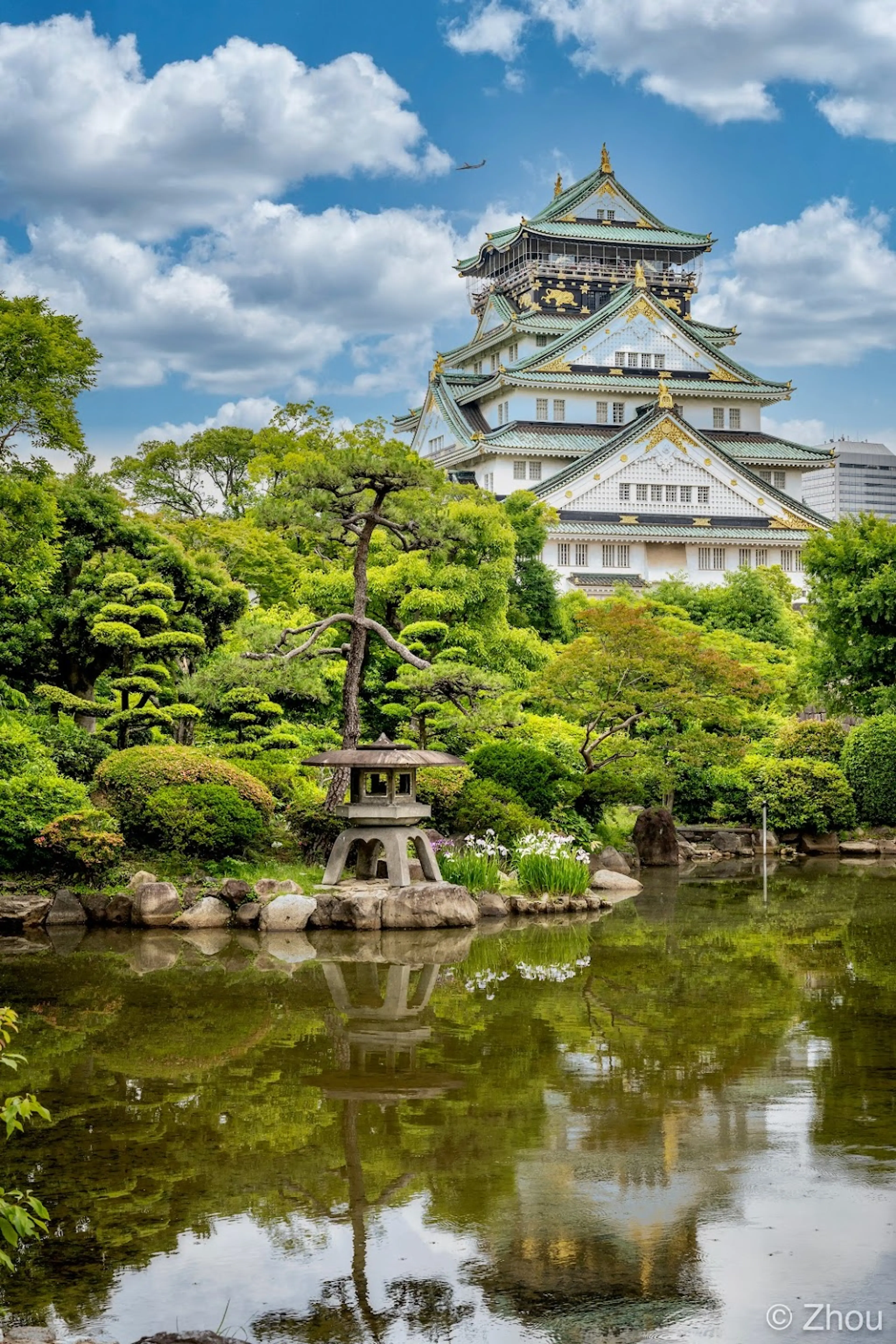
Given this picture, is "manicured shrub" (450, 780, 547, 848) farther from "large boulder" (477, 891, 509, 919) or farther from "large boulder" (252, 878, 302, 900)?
"large boulder" (252, 878, 302, 900)

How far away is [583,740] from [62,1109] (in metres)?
15.2

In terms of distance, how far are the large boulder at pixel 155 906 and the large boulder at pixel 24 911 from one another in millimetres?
975

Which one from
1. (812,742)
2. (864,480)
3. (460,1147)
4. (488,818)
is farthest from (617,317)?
(864,480)

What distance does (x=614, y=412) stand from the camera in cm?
5219

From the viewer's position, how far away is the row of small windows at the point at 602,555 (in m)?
47.8

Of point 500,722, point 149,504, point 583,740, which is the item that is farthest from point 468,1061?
point 149,504

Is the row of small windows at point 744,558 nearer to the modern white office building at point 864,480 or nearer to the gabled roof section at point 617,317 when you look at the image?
the gabled roof section at point 617,317

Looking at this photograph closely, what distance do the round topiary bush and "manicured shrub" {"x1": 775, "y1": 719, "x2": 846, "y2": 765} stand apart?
1205 cm

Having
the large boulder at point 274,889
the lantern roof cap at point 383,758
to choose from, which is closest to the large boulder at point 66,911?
the large boulder at point 274,889

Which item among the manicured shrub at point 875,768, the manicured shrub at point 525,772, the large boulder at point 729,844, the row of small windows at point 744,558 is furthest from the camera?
the row of small windows at point 744,558

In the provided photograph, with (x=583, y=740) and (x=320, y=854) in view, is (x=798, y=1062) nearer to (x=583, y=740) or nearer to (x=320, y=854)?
(x=320, y=854)

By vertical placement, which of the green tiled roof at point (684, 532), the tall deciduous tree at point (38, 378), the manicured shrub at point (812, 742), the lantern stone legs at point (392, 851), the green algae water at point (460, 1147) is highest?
the green tiled roof at point (684, 532)

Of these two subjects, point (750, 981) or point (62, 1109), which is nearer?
point (62, 1109)

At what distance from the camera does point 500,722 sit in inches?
747
